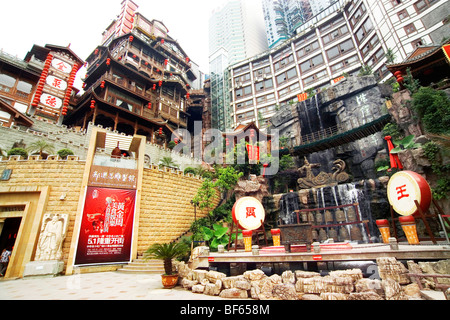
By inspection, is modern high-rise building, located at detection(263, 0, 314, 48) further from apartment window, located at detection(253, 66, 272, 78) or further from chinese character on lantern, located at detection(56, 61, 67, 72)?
chinese character on lantern, located at detection(56, 61, 67, 72)

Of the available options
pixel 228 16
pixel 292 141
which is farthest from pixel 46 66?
pixel 228 16

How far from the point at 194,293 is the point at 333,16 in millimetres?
45188

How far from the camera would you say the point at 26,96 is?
78.6 ft

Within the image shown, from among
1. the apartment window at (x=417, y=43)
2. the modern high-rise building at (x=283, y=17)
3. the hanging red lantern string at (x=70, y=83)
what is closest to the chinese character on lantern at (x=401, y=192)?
the apartment window at (x=417, y=43)

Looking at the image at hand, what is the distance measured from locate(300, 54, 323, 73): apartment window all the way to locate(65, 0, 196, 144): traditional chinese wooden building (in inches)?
845

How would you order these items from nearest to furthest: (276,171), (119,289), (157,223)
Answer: (119,289) < (157,223) < (276,171)

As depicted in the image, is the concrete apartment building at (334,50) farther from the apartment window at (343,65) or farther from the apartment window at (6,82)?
the apartment window at (6,82)

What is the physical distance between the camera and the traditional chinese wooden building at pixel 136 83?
26109 mm

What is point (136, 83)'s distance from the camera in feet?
106

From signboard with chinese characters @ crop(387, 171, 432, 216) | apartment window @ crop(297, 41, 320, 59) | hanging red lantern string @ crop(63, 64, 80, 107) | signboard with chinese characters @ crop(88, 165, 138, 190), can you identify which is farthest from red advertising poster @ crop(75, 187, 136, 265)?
apartment window @ crop(297, 41, 320, 59)

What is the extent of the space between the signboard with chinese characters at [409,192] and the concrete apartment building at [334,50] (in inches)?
848

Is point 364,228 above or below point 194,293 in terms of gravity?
above

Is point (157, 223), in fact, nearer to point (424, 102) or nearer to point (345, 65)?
point (424, 102)

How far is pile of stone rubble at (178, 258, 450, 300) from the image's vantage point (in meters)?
4.47
